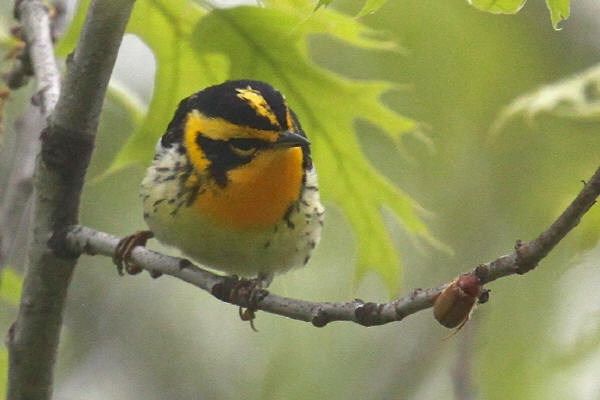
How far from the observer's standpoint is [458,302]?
1794 millimetres

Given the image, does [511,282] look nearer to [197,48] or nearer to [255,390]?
[255,390]

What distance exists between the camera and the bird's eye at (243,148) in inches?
129

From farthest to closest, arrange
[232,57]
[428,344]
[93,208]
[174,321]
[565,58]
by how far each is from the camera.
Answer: [174,321], [93,208], [565,58], [428,344], [232,57]

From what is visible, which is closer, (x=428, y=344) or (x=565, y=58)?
(x=428, y=344)

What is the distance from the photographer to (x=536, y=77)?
464 cm

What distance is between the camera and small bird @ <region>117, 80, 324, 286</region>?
3215 mm

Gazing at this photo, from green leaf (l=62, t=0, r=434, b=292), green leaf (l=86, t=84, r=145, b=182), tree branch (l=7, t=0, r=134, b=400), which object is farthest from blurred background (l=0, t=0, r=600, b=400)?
tree branch (l=7, t=0, r=134, b=400)

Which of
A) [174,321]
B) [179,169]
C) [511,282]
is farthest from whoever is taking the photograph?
[174,321]

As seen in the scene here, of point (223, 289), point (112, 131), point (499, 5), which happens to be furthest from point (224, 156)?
point (112, 131)

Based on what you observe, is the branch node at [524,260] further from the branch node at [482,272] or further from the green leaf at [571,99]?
the green leaf at [571,99]

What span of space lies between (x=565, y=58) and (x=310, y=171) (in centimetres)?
159

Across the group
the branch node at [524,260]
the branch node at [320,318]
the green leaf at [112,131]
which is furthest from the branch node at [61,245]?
the green leaf at [112,131]

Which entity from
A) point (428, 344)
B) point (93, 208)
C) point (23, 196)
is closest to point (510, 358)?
point (428, 344)

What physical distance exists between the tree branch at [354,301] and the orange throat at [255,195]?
0.34m
